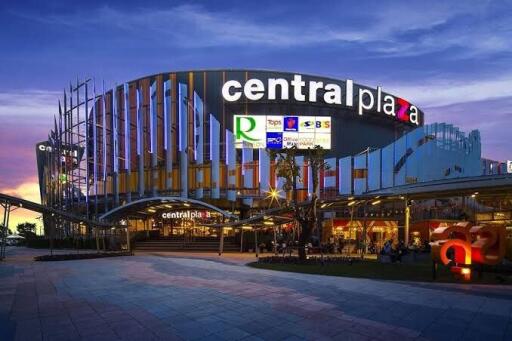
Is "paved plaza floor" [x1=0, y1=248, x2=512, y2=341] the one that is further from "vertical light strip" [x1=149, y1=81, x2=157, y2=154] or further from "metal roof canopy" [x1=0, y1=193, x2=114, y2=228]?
"vertical light strip" [x1=149, y1=81, x2=157, y2=154]

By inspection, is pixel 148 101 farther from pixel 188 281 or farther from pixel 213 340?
pixel 213 340

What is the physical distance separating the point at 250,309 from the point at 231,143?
38.8 m

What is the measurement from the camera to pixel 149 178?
51.7m

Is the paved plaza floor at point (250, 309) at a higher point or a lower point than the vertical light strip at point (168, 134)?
lower

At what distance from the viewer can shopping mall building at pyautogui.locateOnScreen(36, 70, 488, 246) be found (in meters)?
48.0

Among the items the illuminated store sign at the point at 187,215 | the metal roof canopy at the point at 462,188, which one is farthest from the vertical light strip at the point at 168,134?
the metal roof canopy at the point at 462,188

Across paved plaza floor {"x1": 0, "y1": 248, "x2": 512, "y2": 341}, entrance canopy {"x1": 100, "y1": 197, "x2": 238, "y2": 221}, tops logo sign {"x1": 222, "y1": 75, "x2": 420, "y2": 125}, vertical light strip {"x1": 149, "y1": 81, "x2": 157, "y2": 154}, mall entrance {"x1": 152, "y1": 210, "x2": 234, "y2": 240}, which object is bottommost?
mall entrance {"x1": 152, "y1": 210, "x2": 234, "y2": 240}

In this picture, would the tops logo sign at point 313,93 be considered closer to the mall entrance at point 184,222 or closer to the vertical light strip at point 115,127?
the mall entrance at point 184,222

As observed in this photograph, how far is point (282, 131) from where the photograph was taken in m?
45.2

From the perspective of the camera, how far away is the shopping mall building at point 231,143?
157ft

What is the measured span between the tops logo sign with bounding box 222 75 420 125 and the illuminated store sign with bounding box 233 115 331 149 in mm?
6182

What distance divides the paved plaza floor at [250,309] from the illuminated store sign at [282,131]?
95.1ft

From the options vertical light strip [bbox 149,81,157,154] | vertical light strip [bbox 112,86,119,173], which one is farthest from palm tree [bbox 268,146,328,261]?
vertical light strip [bbox 112,86,119,173]

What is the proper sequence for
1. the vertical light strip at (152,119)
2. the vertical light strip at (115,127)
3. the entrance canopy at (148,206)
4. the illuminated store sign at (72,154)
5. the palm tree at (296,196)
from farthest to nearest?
the illuminated store sign at (72,154)
the vertical light strip at (115,127)
the vertical light strip at (152,119)
the entrance canopy at (148,206)
the palm tree at (296,196)
